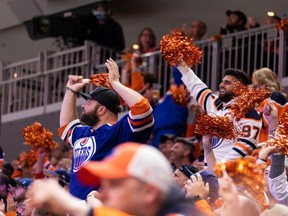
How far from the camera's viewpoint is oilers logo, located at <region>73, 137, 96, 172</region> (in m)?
7.66

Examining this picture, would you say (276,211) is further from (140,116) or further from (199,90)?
(199,90)

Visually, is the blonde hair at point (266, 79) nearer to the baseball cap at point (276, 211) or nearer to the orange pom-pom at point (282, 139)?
the orange pom-pom at point (282, 139)

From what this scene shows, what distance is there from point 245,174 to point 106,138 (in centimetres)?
167

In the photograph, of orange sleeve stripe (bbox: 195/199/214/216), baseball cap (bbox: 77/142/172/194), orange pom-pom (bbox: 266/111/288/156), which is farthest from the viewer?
orange pom-pom (bbox: 266/111/288/156)

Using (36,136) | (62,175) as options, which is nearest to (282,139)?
(62,175)

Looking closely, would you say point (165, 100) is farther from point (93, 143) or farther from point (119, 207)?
point (119, 207)

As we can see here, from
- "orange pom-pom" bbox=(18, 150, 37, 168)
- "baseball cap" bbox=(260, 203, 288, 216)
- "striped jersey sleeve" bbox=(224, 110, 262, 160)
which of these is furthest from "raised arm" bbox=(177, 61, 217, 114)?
"orange pom-pom" bbox=(18, 150, 37, 168)

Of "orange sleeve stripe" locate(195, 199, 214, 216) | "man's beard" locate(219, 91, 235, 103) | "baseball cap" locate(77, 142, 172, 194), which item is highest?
"baseball cap" locate(77, 142, 172, 194)

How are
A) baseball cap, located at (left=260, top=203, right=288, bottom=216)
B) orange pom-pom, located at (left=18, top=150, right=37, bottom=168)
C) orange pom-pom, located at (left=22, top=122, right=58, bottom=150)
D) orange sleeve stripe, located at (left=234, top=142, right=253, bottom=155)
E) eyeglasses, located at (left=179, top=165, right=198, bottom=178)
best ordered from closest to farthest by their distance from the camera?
baseball cap, located at (left=260, top=203, right=288, bottom=216), eyeglasses, located at (left=179, top=165, right=198, bottom=178), orange sleeve stripe, located at (left=234, top=142, right=253, bottom=155), orange pom-pom, located at (left=22, top=122, right=58, bottom=150), orange pom-pom, located at (left=18, top=150, right=37, bottom=168)

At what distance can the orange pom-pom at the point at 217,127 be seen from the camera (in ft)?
27.8

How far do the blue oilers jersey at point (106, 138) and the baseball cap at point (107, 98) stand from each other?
21cm

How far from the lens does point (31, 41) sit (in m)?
19.1

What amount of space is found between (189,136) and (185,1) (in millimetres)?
4496

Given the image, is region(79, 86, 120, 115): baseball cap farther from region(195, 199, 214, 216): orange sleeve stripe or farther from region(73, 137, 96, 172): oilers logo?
region(195, 199, 214, 216): orange sleeve stripe
